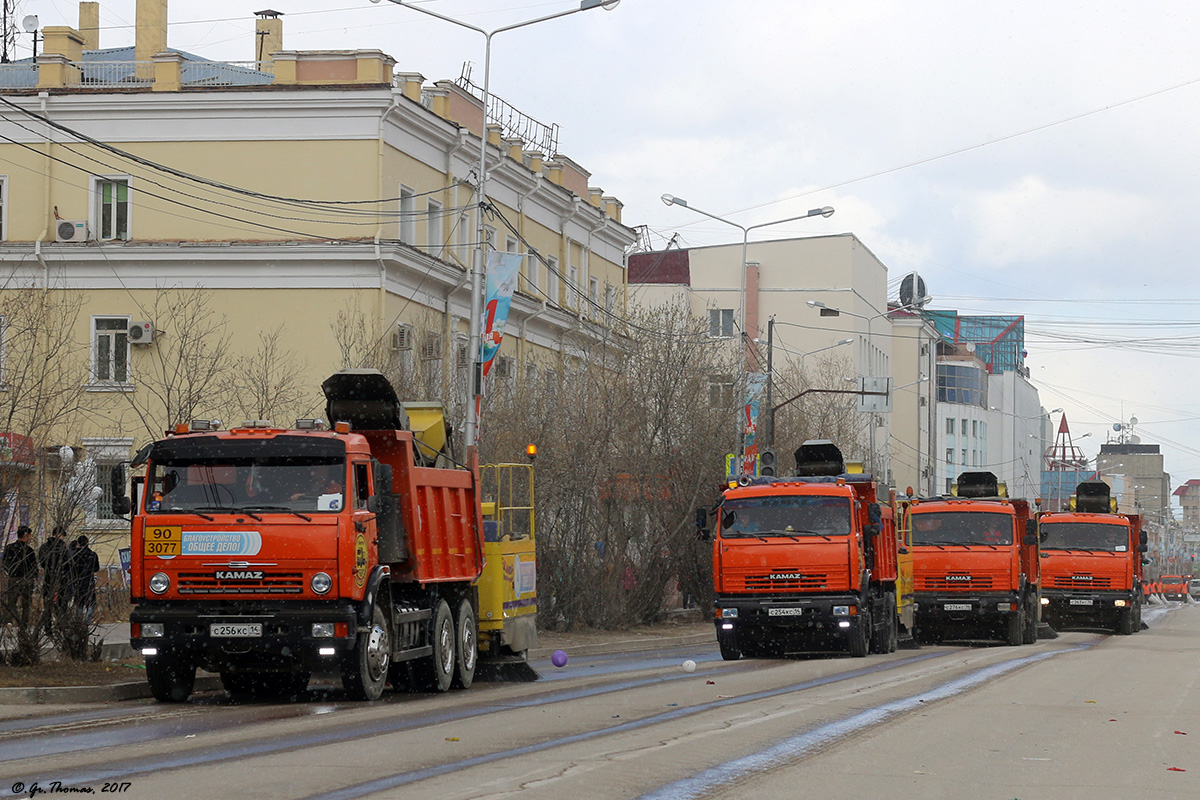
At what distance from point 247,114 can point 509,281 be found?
1337 cm

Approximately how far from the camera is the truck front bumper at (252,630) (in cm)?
1502

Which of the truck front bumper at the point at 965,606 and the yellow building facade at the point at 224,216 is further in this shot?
the yellow building facade at the point at 224,216

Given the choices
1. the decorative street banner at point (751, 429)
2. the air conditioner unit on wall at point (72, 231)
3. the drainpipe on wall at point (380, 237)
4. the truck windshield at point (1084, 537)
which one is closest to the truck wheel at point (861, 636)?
the decorative street banner at point (751, 429)

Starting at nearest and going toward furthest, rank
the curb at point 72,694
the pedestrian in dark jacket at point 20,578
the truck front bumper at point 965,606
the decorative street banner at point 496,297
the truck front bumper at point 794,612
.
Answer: the curb at point 72,694, the pedestrian in dark jacket at point 20,578, the truck front bumper at point 794,612, the decorative street banner at point 496,297, the truck front bumper at point 965,606

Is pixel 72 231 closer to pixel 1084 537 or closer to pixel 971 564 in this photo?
pixel 971 564

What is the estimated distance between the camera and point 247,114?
121ft

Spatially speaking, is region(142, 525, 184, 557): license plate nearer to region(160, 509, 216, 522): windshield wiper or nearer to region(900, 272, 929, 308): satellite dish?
region(160, 509, 216, 522): windshield wiper

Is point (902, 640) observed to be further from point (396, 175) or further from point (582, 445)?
point (396, 175)

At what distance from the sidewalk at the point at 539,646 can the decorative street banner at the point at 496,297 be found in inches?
198

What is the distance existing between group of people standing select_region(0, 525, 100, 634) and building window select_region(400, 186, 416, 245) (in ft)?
69.2

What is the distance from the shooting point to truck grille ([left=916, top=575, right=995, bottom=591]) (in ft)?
106

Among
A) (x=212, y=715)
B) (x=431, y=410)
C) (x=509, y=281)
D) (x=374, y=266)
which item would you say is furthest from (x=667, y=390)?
(x=212, y=715)

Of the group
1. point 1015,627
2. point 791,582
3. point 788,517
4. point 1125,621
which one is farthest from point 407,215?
point 1125,621

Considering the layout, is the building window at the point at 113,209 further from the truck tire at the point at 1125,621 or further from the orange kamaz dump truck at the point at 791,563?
the truck tire at the point at 1125,621
